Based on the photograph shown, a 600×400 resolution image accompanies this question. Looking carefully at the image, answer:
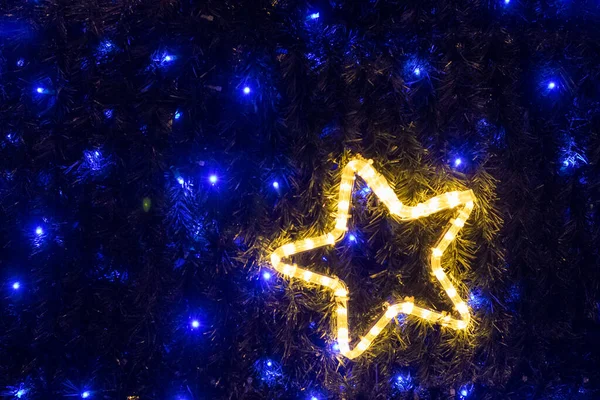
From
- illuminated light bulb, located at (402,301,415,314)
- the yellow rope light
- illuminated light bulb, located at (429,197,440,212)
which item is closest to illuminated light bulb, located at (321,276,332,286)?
the yellow rope light

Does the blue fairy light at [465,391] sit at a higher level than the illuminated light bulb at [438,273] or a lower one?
lower

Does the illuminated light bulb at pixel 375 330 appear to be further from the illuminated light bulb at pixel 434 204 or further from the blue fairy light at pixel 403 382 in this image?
the illuminated light bulb at pixel 434 204

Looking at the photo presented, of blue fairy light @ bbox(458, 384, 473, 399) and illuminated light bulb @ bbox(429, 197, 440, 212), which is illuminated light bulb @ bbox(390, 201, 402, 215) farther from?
blue fairy light @ bbox(458, 384, 473, 399)

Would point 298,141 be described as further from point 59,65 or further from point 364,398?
point 364,398

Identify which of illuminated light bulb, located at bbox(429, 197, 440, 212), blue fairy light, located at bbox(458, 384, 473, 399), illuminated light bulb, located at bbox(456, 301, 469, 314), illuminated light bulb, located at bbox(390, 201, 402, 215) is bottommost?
blue fairy light, located at bbox(458, 384, 473, 399)

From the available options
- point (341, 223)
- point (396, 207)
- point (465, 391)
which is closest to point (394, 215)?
point (396, 207)

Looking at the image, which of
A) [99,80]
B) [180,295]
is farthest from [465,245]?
[99,80]

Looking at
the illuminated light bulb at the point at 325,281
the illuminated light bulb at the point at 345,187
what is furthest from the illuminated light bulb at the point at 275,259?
the illuminated light bulb at the point at 345,187
